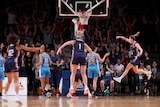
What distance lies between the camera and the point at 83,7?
58.1ft

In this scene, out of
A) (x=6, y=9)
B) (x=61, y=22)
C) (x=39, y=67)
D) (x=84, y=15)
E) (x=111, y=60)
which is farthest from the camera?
(x=6, y=9)

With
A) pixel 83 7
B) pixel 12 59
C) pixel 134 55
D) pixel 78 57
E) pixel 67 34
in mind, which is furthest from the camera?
pixel 67 34

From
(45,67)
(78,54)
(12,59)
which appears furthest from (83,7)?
(12,59)

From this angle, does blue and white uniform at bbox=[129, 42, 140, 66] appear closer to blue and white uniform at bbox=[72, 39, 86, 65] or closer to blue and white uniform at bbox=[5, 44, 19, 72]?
blue and white uniform at bbox=[72, 39, 86, 65]

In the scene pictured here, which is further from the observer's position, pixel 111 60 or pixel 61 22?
pixel 61 22

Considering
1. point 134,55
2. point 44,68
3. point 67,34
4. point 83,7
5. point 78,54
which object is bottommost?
point 44,68

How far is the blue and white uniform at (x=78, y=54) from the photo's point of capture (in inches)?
562

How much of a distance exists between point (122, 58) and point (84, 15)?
424 cm

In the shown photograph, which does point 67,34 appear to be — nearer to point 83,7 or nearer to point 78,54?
point 83,7

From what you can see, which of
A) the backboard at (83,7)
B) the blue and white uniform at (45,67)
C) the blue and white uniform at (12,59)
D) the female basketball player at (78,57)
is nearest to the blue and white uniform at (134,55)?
the backboard at (83,7)

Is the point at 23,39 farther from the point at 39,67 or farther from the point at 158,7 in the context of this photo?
the point at 158,7

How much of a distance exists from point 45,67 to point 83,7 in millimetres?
2809

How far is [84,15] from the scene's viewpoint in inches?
666

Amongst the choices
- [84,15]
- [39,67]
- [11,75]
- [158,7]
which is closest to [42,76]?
[39,67]
